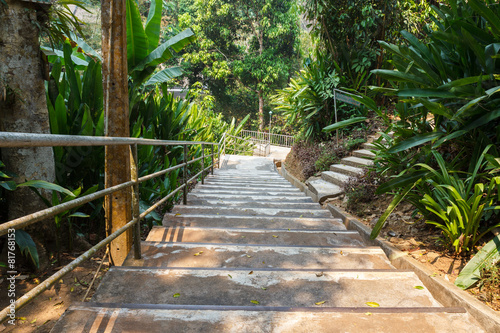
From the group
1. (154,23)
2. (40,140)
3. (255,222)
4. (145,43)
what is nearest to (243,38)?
(154,23)

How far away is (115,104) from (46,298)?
55.2 inches

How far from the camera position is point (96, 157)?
2680mm

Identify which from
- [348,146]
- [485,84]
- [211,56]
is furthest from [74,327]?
[211,56]

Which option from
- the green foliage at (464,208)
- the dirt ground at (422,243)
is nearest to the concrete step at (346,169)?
the dirt ground at (422,243)

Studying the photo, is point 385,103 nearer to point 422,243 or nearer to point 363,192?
point 363,192

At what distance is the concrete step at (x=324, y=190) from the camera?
4.40m

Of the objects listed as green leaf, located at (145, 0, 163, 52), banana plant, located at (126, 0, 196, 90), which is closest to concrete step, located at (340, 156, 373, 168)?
banana plant, located at (126, 0, 196, 90)

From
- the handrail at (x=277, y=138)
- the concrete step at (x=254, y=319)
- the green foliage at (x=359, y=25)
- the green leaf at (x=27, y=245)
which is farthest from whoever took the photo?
the handrail at (x=277, y=138)

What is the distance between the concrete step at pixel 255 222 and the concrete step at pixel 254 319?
1491 millimetres

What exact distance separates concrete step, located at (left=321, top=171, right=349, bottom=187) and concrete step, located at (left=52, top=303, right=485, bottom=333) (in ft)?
11.3

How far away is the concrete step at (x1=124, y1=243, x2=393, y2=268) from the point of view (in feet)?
6.43

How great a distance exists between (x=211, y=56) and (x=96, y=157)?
1857 cm

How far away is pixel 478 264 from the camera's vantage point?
1730 mm

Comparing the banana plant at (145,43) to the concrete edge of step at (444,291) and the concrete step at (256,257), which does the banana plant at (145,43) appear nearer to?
the concrete step at (256,257)
